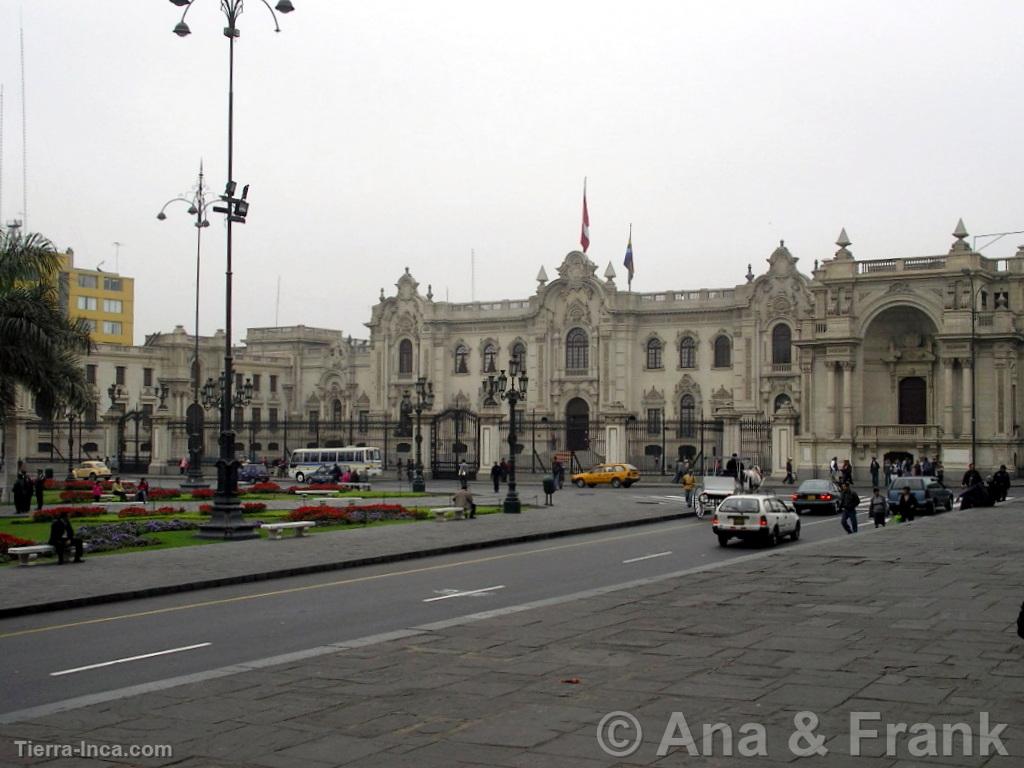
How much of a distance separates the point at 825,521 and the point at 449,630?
2389 centimetres

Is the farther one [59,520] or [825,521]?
[825,521]

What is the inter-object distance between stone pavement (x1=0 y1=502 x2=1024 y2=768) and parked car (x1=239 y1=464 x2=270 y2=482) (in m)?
41.2

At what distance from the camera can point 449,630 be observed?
14.0m

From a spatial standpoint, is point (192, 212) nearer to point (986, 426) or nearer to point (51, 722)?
point (51, 722)

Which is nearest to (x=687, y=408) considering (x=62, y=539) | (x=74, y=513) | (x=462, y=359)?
(x=462, y=359)

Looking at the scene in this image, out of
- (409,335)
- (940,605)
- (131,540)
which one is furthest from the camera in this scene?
(409,335)

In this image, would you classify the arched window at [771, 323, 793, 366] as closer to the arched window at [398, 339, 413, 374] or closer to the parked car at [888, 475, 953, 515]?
the arched window at [398, 339, 413, 374]

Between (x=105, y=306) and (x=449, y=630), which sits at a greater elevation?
(x=105, y=306)

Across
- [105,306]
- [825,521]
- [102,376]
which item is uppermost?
[105,306]

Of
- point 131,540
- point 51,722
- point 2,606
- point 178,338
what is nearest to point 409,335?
point 178,338

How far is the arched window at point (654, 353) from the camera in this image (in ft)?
251

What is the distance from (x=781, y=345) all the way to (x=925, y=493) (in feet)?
114

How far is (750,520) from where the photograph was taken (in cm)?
2623

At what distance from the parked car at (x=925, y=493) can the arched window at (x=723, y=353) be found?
34920 millimetres
